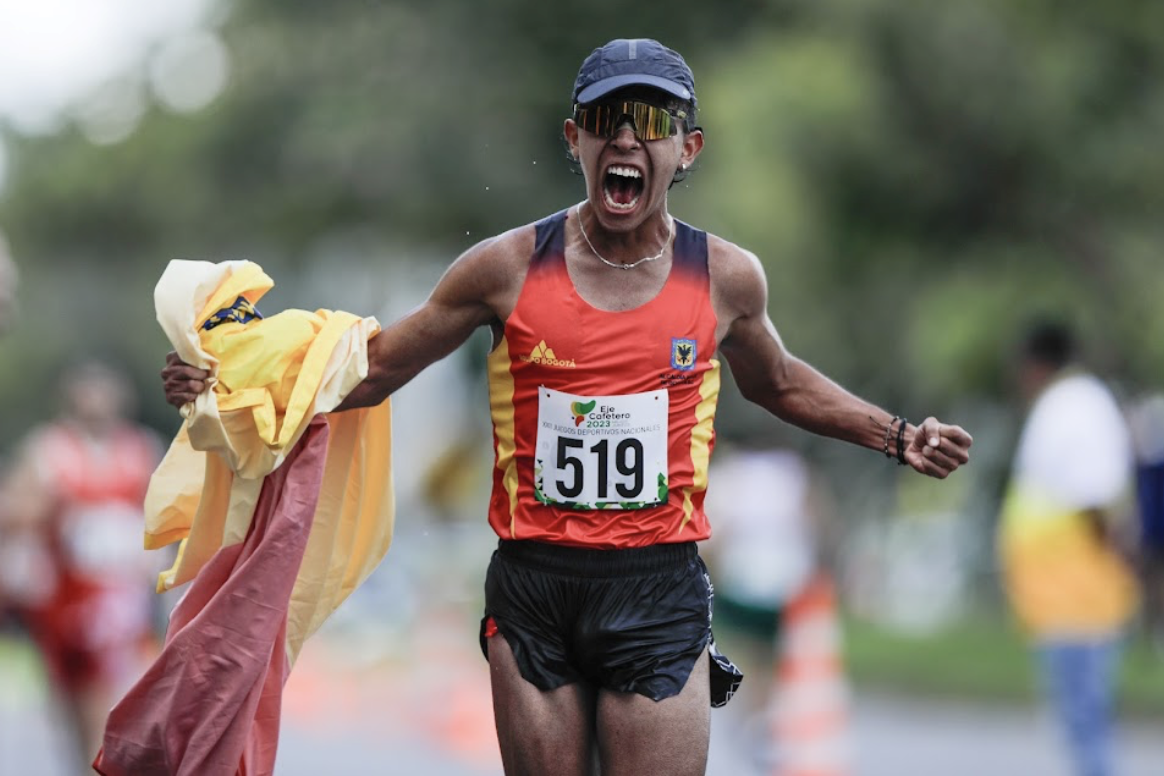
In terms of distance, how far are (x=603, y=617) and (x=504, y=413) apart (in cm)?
67

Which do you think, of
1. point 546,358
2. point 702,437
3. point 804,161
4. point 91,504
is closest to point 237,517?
point 546,358

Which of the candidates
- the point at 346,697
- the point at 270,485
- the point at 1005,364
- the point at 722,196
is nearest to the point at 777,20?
the point at 722,196

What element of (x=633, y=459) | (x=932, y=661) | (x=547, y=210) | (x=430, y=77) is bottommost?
(x=633, y=459)

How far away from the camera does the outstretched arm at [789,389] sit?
18.4 ft

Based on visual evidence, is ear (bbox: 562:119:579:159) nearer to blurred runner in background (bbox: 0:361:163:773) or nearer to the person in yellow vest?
the person in yellow vest

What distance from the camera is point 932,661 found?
2000 cm

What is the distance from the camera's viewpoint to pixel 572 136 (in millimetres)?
5496

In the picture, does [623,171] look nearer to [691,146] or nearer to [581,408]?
[691,146]

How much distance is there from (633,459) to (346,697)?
1276 centimetres

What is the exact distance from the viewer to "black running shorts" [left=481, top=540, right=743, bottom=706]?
539 cm

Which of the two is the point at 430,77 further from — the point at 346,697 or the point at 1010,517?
the point at 1010,517

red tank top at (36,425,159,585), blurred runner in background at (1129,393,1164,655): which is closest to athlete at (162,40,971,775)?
red tank top at (36,425,159,585)

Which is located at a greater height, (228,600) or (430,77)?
(430,77)

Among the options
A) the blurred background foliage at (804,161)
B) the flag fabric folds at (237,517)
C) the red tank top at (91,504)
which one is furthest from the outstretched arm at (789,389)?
the red tank top at (91,504)
